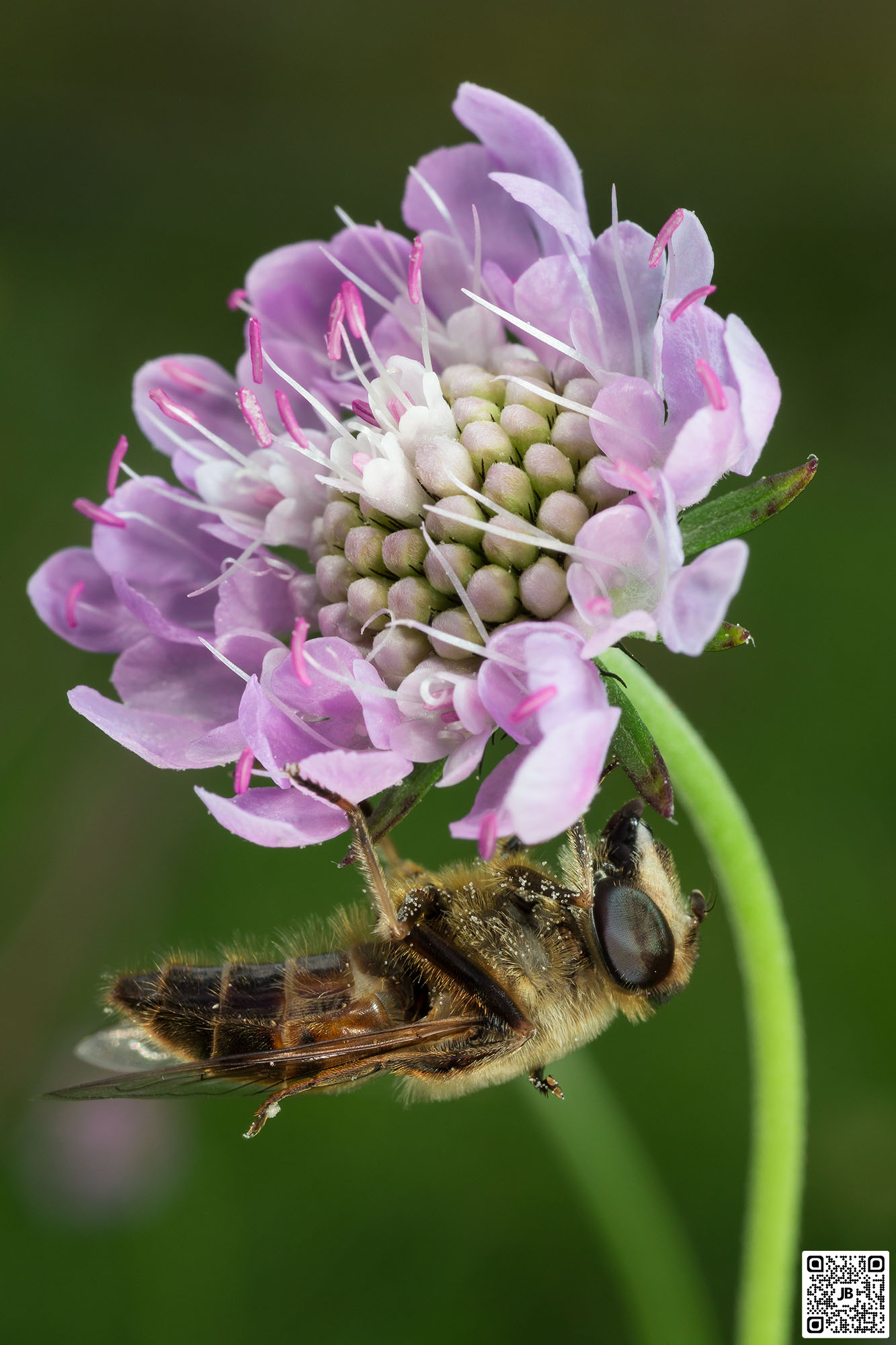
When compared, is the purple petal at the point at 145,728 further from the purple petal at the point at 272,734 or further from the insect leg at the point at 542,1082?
the insect leg at the point at 542,1082

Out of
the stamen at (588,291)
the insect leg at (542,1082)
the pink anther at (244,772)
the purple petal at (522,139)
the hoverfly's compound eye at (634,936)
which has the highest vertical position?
the purple petal at (522,139)

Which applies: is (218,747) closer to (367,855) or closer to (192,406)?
(367,855)

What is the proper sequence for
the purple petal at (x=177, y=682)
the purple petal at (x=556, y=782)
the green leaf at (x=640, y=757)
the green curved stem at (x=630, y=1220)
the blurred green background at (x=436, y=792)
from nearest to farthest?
1. the purple petal at (x=556, y=782)
2. the green leaf at (x=640, y=757)
3. the purple petal at (x=177, y=682)
4. the green curved stem at (x=630, y=1220)
5. the blurred green background at (x=436, y=792)

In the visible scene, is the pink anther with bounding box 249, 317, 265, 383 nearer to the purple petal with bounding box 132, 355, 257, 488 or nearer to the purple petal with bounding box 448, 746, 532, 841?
the purple petal with bounding box 132, 355, 257, 488

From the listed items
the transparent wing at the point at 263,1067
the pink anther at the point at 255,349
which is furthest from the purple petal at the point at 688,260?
the transparent wing at the point at 263,1067

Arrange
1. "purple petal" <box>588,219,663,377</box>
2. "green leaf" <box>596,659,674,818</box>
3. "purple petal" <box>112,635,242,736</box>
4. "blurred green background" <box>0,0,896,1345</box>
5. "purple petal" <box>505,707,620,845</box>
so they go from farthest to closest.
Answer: "blurred green background" <box>0,0,896,1345</box>
"purple petal" <box>112,635,242,736</box>
"purple petal" <box>588,219,663,377</box>
"green leaf" <box>596,659,674,818</box>
"purple petal" <box>505,707,620,845</box>

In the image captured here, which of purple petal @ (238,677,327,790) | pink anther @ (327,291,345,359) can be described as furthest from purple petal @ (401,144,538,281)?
purple petal @ (238,677,327,790)
